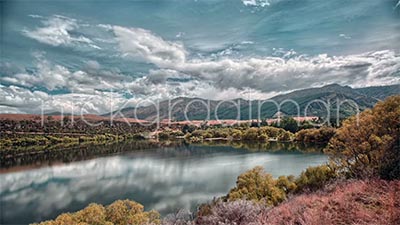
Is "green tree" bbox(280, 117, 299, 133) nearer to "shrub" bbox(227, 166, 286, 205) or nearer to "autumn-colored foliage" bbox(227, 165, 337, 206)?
"autumn-colored foliage" bbox(227, 165, 337, 206)

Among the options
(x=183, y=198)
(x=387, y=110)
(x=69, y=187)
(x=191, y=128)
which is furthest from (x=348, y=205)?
(x=191, y=128)

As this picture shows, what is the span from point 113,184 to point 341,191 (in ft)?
112

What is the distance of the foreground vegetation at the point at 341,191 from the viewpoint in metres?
7.46

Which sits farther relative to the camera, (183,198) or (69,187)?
(69,187)

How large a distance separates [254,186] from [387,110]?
1121 centimetres

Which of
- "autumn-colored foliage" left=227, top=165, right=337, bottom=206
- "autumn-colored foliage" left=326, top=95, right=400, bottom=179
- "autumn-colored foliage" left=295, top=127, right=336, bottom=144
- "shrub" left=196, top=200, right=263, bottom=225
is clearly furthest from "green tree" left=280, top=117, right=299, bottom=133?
"shrub" left=196, top=200, right=263, bottom=225

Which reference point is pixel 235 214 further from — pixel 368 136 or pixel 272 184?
pixel 368 136

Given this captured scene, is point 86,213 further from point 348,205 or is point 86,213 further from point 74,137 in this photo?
point 74,137

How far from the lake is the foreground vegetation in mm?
9432

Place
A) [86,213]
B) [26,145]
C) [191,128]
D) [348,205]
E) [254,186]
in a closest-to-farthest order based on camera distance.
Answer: [348,205] < [86,213] < [254,186] < [26,145] < [191,128]

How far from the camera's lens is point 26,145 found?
92375mm

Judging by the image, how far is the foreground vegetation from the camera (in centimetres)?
746

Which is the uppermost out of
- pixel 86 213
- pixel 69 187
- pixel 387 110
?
pixel 387 110

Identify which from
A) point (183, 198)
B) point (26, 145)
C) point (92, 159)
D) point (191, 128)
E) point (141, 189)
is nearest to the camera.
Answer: point (183, 198)
